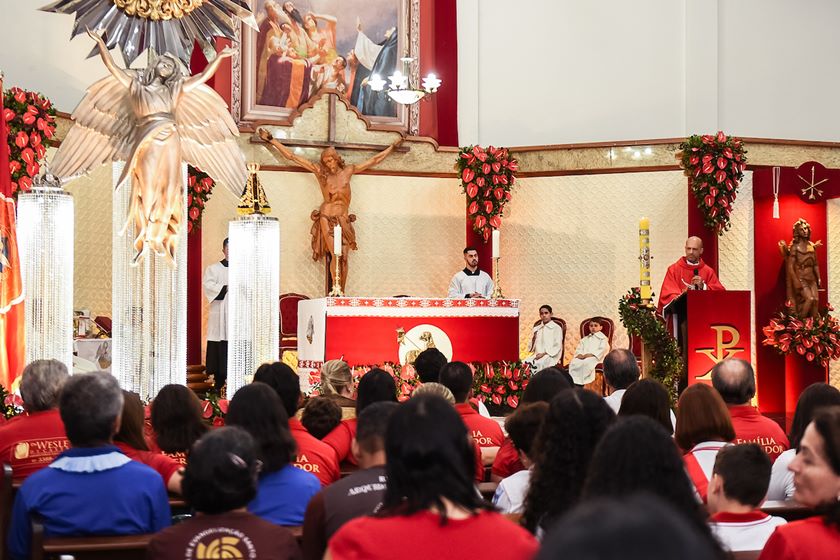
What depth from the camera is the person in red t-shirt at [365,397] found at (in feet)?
15.2

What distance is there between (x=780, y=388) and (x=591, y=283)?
262 centimetres

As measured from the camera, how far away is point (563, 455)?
9.33 feet

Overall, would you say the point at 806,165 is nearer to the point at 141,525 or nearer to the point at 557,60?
the point at 557,60

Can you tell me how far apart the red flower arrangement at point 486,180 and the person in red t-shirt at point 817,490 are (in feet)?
34.6

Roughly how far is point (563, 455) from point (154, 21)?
6.47 metres

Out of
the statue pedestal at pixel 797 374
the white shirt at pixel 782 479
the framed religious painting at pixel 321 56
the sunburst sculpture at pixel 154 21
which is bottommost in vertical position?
the statue pedestal at pixel 797 374

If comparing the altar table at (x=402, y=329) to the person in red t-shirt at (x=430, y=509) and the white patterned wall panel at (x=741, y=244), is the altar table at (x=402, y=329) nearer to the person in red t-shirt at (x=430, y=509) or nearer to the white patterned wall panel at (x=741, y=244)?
the white patterned wall panel at (x=741, y=244)

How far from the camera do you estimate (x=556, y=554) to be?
3.50ft

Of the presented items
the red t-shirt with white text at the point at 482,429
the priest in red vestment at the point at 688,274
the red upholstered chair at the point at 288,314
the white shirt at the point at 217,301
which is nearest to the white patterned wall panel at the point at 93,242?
the white shirt at the point at 217,301

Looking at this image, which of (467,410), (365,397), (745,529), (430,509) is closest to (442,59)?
(467,410)

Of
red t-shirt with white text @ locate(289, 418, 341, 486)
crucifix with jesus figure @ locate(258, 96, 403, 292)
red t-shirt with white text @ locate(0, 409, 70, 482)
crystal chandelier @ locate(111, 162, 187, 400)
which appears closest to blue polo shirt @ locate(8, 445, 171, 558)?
red t-shirt with white text @ locate(289, 418, 341, 486)

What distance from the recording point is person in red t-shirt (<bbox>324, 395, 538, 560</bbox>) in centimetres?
205

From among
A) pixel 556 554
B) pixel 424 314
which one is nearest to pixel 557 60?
pixel 424 314

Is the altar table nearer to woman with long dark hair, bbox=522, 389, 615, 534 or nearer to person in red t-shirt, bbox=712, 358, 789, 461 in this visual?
person in red t-shirt, bbox=712, 358, 789, 461
